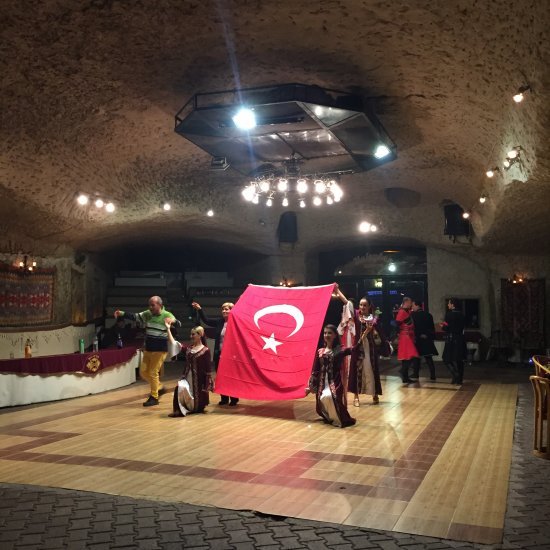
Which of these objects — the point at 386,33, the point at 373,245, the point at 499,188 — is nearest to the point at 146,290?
the point at 373,245

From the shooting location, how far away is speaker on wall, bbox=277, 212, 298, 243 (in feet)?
56.4

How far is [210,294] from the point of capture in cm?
1919

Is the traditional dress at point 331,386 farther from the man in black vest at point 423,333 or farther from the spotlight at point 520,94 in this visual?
the man in black vest at point 423,333

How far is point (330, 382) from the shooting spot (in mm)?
7281

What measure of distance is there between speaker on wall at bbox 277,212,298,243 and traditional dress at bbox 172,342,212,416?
932cm

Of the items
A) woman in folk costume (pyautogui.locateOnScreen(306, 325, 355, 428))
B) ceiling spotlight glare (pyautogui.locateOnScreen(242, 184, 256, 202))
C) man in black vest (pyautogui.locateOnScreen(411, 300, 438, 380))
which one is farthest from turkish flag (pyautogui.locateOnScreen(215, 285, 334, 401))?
man in black vest (pyautogui.locateOnScreen(411, 300, 438, 380))

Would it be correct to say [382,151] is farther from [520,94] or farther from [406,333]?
[520,94]

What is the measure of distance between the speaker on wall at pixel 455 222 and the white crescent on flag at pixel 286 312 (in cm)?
826

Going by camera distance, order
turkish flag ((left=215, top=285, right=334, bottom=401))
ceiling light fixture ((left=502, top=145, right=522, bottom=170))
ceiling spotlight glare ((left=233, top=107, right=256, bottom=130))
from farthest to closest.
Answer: ceiling spotlight glare ((left=233, top=107, right=256, bottom=130)) → turkish flag ((left=215, top=285, right=334, bottom=401)) → ceiling light fixture ((left=502, top=145, right=522, bottom=170))

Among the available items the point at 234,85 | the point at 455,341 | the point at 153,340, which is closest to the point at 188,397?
the point at 153,340

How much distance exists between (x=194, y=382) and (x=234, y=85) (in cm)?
426

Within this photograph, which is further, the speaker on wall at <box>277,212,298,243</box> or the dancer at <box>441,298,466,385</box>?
the speaker on wall at <box>277,212,298,243</box>

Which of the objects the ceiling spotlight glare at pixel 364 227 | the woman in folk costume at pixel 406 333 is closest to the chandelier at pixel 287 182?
the woman in folk costume at pixel 406 333

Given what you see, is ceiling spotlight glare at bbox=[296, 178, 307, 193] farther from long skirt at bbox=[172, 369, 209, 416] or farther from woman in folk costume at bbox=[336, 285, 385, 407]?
long skirt at bbox=[172, 369, 209, 416]
